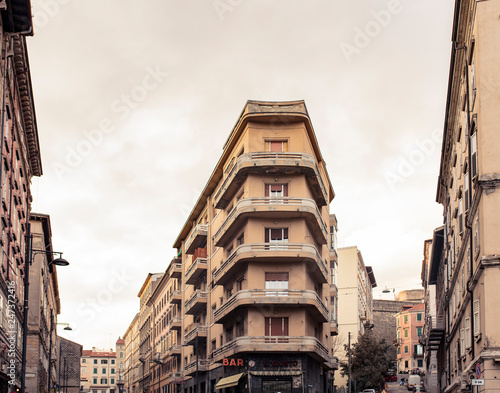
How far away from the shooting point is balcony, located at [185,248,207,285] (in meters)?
54.9

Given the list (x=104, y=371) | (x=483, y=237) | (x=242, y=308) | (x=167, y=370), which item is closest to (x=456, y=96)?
(x=483, y=237)

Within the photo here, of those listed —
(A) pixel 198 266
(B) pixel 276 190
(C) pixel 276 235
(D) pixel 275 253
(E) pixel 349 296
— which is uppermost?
(B) pixel 276 190

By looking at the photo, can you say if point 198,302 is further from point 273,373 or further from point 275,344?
point 275,344

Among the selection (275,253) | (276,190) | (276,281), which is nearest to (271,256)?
(275,253)

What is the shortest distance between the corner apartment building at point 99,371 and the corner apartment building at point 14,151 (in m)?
137

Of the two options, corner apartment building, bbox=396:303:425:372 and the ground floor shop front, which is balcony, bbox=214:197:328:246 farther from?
corner apartment building, bbox=396:303:425:372

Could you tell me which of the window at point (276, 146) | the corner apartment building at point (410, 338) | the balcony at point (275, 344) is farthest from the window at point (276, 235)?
the corner apartment building at point (410, 338)

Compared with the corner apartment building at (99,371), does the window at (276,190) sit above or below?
above

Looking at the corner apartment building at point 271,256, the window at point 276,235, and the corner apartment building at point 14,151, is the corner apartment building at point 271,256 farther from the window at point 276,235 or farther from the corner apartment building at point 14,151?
the corner apartment building at point 14,151

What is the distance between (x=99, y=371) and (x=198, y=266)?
422 ft

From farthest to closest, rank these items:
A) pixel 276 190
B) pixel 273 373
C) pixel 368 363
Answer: pixel 368 363
pixel 276 190
pixel 273 373

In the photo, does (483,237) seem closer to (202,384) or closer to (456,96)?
(456,96)

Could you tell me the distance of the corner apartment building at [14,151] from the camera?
28234 mm

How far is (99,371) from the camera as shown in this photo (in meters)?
173
